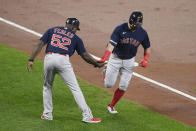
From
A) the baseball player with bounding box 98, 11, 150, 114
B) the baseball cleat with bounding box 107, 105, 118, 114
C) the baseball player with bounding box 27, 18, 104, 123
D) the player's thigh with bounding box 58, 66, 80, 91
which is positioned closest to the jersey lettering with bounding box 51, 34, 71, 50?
the baseball player with bounding box 27, 18, 104, 123

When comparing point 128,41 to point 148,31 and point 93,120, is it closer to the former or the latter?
point 93,120

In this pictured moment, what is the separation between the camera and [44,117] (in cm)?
938

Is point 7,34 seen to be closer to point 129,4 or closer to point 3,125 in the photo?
point 129,4

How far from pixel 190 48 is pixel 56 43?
742cm

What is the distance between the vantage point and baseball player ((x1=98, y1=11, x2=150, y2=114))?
32.7 feet

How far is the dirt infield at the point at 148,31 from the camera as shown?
11.9 metres

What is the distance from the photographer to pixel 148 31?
1652cm

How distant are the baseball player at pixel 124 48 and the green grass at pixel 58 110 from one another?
2.02 feet

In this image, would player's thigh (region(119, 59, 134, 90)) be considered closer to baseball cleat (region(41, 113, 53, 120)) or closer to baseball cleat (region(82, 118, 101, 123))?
baseball cleat (region(82, 118, 101, 123))

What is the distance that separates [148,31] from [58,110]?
7.05 meters

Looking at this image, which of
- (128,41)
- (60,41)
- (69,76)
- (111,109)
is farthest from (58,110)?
(128,41)

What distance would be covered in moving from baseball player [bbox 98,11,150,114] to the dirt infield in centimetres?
116

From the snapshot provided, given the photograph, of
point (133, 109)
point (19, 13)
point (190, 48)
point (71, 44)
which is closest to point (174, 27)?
point (190, 48)

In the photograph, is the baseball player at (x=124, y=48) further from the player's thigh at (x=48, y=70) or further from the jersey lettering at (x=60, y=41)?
the player's thigh at (x=48, y=70)
